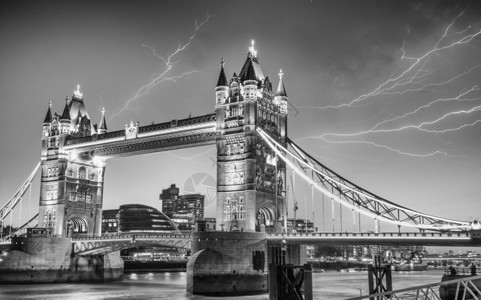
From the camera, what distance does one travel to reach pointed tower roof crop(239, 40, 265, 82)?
62406 mm

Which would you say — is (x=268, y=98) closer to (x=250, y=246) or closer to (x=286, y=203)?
(x=286, y=203)

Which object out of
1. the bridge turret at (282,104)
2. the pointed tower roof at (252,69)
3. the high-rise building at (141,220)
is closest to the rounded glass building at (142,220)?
the high-rise building at (141,220)

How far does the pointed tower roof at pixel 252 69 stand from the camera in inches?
2457

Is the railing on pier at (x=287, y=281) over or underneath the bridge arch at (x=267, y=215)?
underneath

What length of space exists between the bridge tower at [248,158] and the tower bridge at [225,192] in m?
0.11

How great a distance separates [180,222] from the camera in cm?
18325

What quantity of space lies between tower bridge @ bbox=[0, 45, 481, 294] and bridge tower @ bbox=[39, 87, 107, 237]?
5.6 inches

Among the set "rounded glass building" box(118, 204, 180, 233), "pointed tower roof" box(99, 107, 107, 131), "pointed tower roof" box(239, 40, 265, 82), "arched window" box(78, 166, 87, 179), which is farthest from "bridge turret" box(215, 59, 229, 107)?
"rounded glass building" box(118, 204, 180, 233)

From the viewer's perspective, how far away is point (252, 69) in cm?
6250

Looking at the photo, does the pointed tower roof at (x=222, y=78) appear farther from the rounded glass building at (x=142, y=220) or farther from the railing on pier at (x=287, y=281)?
the rounded glass building at (x=142, y=220)

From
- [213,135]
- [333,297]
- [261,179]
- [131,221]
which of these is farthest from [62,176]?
[131,221]

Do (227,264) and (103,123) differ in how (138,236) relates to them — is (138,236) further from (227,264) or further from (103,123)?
(103,123)

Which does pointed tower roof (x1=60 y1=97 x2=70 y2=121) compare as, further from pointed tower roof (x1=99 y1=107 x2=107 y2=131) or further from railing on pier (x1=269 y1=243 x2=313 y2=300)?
railing on pier (x1=269 y1=243 x2=313 y2=300)

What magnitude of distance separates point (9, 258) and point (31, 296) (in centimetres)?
1959
